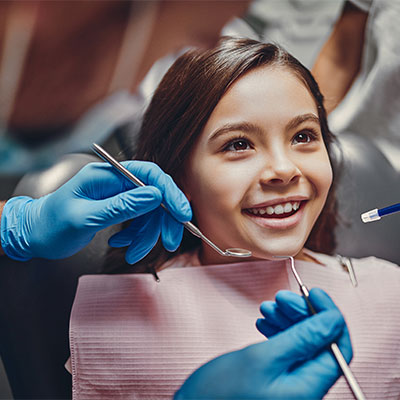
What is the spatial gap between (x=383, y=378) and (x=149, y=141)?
77 centimetres

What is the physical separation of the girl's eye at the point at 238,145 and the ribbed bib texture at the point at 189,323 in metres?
0.29

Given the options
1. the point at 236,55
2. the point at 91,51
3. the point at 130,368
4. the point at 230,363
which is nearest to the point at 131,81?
the point at 91,51

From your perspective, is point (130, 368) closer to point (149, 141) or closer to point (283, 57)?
point (149, 141)

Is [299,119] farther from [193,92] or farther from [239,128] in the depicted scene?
[193,92]

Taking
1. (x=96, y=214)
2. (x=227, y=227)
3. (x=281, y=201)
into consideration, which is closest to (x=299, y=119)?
(x=281, y=201)

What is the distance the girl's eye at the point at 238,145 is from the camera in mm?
1054

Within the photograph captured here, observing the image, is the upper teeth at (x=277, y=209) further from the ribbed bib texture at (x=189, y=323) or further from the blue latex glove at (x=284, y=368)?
the blue latex glove at (x=284, y=368)

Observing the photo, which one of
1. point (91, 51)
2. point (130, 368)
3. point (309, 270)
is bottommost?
point (130, 368)

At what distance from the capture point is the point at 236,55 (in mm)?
1064

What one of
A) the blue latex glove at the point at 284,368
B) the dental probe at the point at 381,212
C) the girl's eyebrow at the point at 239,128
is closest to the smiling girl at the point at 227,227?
the girl's eyebrow at the point at 239,128

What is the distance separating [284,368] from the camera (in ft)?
2.60

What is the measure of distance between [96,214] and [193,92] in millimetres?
347

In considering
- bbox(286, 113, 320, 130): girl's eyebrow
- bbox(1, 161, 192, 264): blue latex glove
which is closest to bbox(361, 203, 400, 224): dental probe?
bbox(286, 113, 320, 130): girl's eyebrow

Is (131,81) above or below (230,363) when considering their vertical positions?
above
